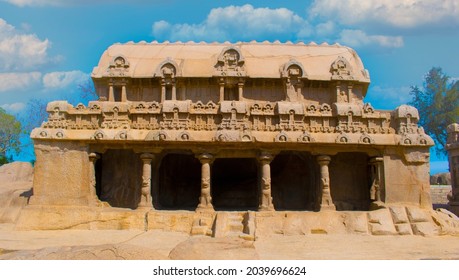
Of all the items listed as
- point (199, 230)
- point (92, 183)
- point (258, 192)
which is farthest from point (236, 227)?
point (92, 183)

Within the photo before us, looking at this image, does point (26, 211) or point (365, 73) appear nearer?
point (26, 211)

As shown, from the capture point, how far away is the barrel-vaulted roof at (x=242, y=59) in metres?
15.6

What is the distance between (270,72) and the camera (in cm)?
1596

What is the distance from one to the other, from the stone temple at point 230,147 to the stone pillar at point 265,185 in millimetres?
34

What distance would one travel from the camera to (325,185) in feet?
44.0

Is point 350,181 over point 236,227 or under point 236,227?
over

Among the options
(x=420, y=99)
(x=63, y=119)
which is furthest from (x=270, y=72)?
(x=420, y=99)

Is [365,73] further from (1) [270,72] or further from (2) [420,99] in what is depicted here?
(2) [420,99]

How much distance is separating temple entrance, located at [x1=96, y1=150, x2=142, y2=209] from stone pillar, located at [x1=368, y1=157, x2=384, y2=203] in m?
7.83

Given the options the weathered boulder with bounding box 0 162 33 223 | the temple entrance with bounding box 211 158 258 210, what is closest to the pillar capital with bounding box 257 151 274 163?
the temple entrance with bounding box 211 158 258 210

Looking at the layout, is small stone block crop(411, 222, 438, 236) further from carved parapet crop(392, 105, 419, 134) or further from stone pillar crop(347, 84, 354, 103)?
stone pillar crop(347, 84, 354, 103)

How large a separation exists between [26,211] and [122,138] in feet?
11.6

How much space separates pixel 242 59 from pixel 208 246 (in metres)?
8.43

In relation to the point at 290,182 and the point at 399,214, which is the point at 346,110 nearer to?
the point at 399,214
